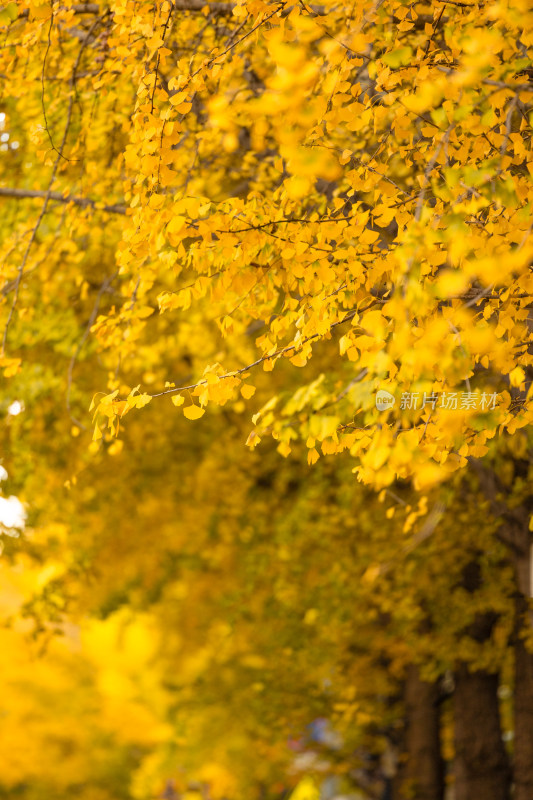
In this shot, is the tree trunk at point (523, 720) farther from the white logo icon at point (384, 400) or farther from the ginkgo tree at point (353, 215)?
the white logo icon at point (384, 400)

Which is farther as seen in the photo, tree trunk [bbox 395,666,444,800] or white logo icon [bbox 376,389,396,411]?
tree trunk [bbox 395,666,444,800]

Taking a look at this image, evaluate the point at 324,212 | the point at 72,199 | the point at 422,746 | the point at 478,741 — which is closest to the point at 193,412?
the point at 324,212

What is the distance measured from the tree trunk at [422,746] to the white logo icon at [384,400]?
9.70m

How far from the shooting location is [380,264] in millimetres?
3635

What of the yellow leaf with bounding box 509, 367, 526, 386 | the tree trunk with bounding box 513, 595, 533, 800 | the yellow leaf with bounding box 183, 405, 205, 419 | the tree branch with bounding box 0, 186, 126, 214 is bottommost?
the yellow leaf with bounding box 183, 405, 205, 419

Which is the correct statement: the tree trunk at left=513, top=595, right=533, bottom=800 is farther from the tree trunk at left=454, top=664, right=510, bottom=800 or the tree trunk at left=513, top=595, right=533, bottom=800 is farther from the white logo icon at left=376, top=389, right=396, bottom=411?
the white logo icon at left=376, top=389, right=396, bottom=411

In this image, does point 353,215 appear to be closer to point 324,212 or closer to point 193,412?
point 324,212

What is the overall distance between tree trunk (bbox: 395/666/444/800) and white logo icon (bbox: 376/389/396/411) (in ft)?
31.8

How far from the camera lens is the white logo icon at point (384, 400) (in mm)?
3469

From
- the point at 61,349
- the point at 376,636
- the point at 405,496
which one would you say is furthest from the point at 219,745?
the point at 61,349

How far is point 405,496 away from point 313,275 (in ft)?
18.7

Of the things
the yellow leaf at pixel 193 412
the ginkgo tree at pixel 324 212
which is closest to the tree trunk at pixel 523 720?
the ginkgo tree at pixel 324 212

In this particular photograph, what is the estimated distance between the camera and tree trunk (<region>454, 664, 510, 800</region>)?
9.84 metres

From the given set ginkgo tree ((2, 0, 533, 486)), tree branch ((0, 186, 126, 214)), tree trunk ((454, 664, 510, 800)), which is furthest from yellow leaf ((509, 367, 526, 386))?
tree trunk ((454, 664, 510, 800))
